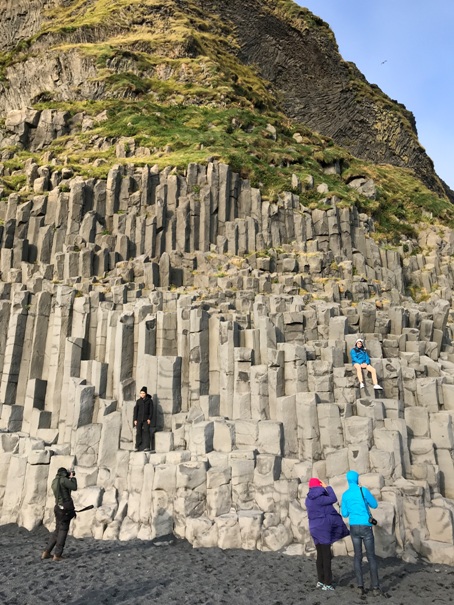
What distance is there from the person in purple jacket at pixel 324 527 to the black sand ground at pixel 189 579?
9.7 inches

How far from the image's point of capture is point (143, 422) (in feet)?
37.6

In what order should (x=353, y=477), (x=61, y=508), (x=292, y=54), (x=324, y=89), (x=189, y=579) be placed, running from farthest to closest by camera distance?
(x=292, y=54) < (x=324, y=89) < (x=61, y=508) < (x=189, y=579) < (x=353, y=477)

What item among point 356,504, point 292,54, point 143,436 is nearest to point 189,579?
point 356,504

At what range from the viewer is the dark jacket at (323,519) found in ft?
23.2

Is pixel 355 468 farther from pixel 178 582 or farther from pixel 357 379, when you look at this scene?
pixel 178 582

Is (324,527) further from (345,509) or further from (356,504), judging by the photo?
(356,504)

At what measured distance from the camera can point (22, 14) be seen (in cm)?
6262

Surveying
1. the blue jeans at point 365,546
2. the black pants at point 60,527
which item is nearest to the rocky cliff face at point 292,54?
the black pants at point 60,527

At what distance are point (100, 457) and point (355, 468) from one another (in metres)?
5.89

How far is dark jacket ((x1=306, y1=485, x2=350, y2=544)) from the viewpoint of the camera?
7066mm

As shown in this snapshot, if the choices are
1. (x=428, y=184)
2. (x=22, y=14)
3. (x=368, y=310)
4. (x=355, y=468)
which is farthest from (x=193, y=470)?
(x=22, y=14)

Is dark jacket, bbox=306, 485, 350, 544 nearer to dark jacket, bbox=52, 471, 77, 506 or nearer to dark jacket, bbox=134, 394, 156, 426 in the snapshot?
dark jacket, bbox=52, 471, 77, 506

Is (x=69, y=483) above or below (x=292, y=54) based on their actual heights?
below

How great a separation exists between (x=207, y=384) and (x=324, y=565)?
6.16 metres
